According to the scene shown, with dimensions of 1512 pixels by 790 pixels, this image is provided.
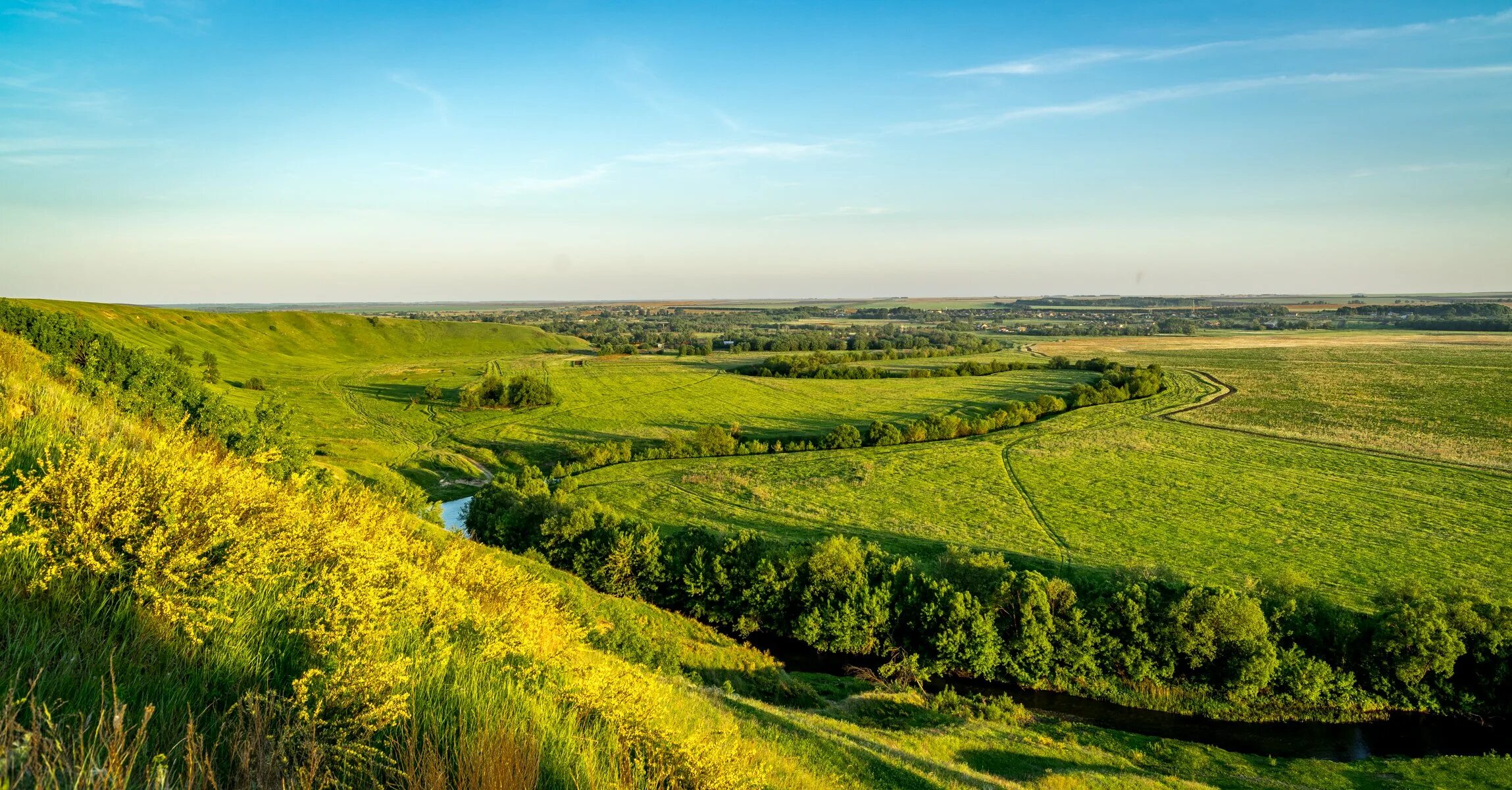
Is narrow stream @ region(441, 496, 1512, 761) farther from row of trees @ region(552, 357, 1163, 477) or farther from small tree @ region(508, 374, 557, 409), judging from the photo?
small tree @ region(508, 374, 557, 409)

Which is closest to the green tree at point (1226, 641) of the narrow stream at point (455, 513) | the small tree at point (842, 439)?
the small tree at point (842, 439)

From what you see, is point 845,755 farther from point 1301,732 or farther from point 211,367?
point 211,367

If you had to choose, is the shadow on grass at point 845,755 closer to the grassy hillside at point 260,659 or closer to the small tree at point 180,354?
the grassy hillside at point 260,659

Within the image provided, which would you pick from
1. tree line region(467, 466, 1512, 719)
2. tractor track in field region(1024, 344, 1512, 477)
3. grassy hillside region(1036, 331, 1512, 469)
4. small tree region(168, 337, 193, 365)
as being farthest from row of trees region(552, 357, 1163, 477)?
small tree region(168, 337, 193, 365)

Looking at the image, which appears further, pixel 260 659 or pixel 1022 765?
pixel 1022 765

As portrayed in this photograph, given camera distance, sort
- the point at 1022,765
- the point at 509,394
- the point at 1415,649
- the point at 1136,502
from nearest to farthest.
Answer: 1. the point at 1022,765
2. the point at 1415,649
3. the point at 1136,502
4. the point at 509,394

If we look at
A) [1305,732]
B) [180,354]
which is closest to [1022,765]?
[1305,732]

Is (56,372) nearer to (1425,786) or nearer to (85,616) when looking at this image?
(85,616)
